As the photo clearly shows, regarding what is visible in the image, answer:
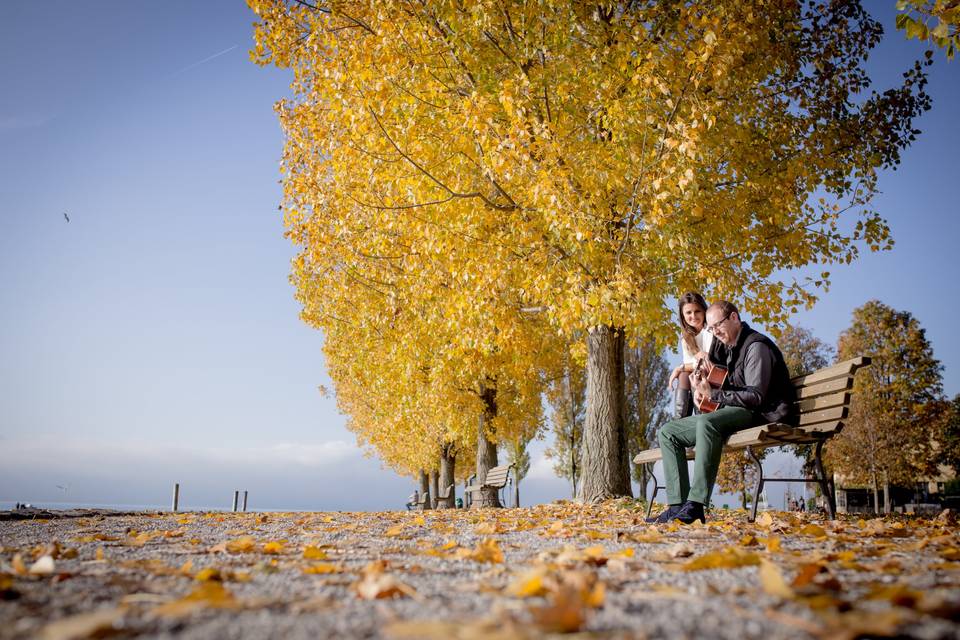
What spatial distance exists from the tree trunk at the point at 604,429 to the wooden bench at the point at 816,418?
389 centimetres

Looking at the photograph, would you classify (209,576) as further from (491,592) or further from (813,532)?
(813,532)

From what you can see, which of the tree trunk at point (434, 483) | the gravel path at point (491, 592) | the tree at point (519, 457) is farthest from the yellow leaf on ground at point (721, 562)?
Result: the tree trunk at point (434, 483)

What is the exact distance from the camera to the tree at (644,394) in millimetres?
25516

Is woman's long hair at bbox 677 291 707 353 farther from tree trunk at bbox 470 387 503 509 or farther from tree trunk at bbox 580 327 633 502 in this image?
tree trunk at bbox 470 387 503 509

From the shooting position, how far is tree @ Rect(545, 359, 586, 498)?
25422 mm

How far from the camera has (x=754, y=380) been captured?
16.5 feet

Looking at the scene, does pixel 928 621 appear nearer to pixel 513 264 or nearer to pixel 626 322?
pixel 626 322

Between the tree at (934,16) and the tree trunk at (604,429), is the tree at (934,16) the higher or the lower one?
the higher one

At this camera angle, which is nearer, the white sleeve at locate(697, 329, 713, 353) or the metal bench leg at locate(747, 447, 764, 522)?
the metal bench leg at locate(747, 447, 764, 522)

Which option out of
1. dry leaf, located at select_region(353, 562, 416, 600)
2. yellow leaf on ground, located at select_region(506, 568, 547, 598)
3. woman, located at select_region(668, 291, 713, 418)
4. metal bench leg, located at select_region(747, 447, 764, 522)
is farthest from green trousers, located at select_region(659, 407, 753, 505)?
dry leaf, located at select_region(353, 562, 416, 600)

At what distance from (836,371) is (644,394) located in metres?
21.6

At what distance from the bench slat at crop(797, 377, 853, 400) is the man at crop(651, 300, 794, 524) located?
0.11 metres

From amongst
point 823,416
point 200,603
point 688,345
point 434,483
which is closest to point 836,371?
point 823,416

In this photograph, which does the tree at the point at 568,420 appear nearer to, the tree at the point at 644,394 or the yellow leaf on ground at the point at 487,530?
the tree at the point at 644,394
